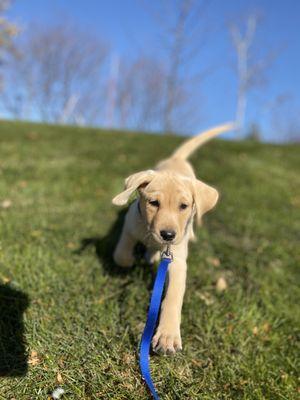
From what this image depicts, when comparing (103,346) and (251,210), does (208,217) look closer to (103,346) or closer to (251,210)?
(251,210)

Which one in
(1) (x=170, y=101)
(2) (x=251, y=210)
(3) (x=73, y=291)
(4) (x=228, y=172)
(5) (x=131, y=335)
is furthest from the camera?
(1) (x=170, y=101)

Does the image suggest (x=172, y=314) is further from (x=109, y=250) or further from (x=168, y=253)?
(x=109, y=250)

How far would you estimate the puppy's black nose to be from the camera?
252 centimetres

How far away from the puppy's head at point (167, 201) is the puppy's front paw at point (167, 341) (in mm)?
566

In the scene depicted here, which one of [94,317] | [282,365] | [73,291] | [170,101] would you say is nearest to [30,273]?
[73,291]

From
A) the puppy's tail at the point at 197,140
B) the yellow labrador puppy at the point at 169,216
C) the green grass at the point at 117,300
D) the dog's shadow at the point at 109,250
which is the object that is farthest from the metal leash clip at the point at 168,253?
the puppy's tail at the point at 197,140

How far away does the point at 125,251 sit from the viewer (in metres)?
3.39

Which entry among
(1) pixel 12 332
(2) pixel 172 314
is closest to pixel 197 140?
(2) pixel 172 314

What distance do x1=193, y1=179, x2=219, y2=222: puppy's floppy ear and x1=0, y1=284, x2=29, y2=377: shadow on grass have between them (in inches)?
56.1

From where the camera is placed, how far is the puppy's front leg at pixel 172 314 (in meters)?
2.49

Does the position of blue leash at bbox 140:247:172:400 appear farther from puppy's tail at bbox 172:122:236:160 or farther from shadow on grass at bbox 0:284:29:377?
puppy's tail at bbox 172:122:236:160

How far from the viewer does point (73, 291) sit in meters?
3.14

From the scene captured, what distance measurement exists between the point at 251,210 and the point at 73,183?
8.53 ft

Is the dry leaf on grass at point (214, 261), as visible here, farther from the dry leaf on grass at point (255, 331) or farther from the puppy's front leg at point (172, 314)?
the puppy's front leg at point (172, 314)
